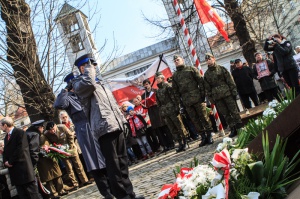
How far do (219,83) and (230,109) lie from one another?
61cm

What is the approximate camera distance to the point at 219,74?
8523 mm

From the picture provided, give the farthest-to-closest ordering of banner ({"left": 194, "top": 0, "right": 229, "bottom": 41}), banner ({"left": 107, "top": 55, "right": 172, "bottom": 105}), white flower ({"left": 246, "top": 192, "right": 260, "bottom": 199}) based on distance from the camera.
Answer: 1. banner ({"left": 107, "top": 55, "right": 172, "bottom": 105})
2. banner ({"left": 194, "top": 0, "right": 229, "bottom": 41})
3. white flower ({"left": 246, "top": 192, "right": 260, "bottom": 199})

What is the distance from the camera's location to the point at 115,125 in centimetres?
477

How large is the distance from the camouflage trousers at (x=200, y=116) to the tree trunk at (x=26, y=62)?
431 cm

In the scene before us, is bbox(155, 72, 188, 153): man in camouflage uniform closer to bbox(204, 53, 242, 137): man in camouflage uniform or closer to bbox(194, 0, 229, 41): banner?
bbox(204, 53, 242, 137): man in camouflage uniform

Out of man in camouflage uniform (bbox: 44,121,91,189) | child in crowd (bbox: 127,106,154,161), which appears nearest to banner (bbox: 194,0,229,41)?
child in crowd (bbox: 127,106,154,161)

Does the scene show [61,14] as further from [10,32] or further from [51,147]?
[51,147]

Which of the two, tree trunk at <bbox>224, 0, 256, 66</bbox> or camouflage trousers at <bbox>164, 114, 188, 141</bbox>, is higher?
tree trunk at <bbox>224, 0, 256, 66</bbox>

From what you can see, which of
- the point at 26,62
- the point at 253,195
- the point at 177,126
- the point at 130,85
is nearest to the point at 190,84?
the point at 177,126

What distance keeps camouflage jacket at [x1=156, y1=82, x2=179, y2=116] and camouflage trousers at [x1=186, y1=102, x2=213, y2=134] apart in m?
0.43

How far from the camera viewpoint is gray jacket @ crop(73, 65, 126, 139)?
4.72 meters

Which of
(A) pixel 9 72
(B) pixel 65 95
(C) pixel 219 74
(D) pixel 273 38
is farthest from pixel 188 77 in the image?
(A) pixel 9 72

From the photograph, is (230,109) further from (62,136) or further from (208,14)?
(62,136)

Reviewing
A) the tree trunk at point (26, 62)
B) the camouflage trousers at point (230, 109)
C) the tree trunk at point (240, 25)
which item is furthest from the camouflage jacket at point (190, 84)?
the tree trunk at point (240, 25)
